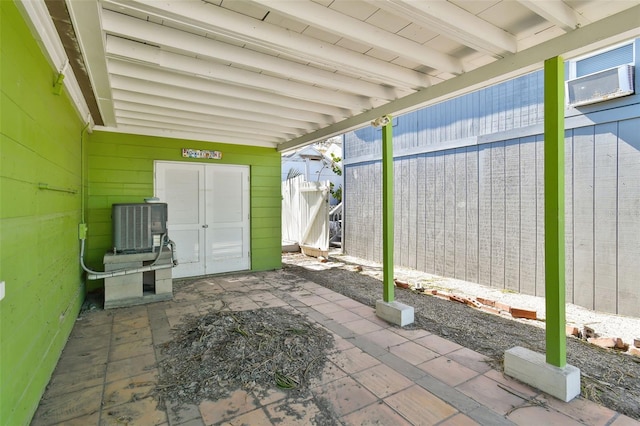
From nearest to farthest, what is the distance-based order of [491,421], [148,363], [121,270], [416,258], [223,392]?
[491,421]
[223,392]
[148,363]
[121,270]
[416,258]

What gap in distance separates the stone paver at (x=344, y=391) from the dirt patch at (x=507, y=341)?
18cm

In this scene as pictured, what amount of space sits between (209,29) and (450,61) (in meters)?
1.99

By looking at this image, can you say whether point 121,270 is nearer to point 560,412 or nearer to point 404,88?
point 404,88

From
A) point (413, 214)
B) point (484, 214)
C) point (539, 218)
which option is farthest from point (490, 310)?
point (413, 214)

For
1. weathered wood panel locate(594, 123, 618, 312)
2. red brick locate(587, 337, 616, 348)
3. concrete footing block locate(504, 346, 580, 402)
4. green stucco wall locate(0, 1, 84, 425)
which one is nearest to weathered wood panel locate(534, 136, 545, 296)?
weathered wood panel locate(594, 123, 618, 312)

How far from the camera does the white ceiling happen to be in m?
2.00

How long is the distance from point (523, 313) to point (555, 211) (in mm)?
1916

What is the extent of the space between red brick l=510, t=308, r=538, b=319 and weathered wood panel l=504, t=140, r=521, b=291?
1.18 m

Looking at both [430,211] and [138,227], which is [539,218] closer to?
[430,211]

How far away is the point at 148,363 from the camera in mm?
2623

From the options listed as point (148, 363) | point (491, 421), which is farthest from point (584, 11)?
point (148, 363)

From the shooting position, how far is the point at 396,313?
11.3 ft

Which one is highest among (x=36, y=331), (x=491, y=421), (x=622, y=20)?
(x=622, y=20)

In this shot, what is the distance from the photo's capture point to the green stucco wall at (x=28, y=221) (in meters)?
1.58
